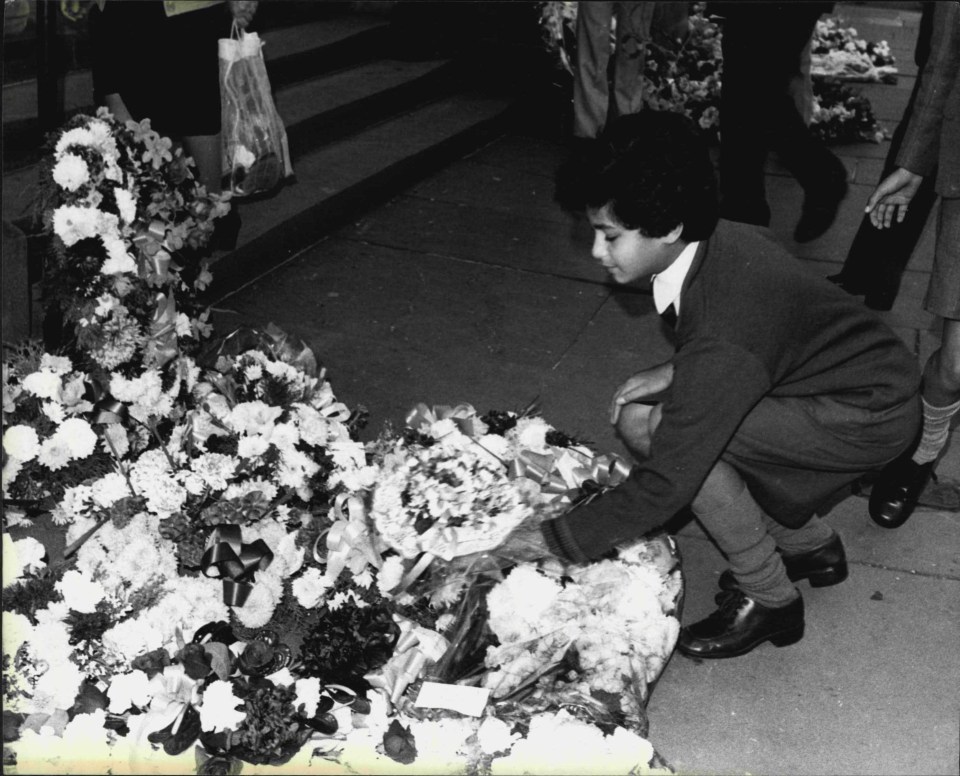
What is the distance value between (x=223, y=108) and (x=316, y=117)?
4.33 ft

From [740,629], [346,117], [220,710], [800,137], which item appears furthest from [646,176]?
[346,117]

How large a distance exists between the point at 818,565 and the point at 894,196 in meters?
1.20

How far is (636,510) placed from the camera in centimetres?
248

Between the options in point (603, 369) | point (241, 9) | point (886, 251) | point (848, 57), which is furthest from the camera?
point (848, 57)

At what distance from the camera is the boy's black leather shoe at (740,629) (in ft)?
9.40

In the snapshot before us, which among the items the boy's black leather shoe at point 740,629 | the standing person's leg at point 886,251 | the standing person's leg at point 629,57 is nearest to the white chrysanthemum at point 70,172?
the boy's black leather shoe at point 740,629

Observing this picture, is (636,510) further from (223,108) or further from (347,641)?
(223,108)

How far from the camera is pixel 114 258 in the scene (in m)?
3.20

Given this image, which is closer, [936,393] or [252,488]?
[252,488]

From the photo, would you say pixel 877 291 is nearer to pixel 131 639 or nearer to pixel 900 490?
pixel 900 490

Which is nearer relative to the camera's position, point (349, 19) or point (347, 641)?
point (347, 641)

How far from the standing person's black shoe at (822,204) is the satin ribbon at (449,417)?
2.63 meters

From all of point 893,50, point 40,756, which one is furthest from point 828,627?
point 893,50

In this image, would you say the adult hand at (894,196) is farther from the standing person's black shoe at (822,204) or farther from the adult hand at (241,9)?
the adult hand at (241,9)
